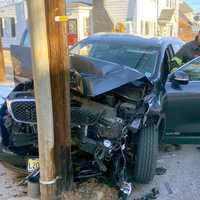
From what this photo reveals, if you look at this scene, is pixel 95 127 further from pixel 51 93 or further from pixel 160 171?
pixel 160 171

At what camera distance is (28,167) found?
3693mm

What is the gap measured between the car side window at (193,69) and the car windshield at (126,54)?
0.46 metres

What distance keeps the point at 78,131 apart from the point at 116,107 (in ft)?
1.64

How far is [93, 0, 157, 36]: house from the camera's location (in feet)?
76.7

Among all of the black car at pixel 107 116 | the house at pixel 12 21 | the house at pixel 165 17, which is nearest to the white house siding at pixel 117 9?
the house at pixel 165 17

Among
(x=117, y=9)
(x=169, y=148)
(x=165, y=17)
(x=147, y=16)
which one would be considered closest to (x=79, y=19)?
(x=117, y=9)

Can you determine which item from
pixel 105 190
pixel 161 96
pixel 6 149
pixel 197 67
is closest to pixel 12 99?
pixel 6 149

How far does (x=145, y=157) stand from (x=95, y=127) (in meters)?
0.66

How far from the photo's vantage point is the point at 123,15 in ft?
77.8

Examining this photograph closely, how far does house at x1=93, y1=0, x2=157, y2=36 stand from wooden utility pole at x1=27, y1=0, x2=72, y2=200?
798 inches

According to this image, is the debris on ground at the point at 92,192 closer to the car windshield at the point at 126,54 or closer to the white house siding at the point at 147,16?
the car windshield at the point at 126,54

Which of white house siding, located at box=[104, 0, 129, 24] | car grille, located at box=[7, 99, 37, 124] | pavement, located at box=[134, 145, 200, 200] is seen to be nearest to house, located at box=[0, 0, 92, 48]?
white house siding, located at box=[104, 0, 129, 24]

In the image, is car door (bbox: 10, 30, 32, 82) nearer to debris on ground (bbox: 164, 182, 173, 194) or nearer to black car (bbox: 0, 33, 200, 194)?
black car (bbox: 0, 33, 200, 194)

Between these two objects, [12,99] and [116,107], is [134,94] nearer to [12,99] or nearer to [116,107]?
[116,107]
